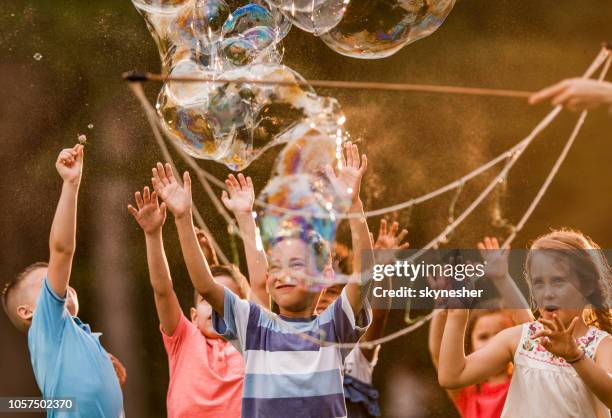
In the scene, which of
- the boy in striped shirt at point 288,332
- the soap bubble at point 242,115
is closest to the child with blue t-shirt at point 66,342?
the boy in striped shirt at point 288,332

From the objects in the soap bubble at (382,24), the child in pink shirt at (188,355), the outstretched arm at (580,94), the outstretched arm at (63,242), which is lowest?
the child in pink shirt at (188,355)

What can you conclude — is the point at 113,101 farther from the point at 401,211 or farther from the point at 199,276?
the point at 199,276

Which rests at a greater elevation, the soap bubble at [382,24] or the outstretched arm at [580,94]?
the soap bubble at [382,24]

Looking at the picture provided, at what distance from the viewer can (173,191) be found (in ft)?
6.32

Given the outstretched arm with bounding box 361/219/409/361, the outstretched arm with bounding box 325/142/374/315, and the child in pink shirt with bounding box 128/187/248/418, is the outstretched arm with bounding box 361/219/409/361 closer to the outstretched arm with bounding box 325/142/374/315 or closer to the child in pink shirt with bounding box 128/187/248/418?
the outstretched arm with bounding box 325/142/374/315

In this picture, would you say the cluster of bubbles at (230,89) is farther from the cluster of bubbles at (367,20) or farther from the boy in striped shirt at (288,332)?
the boy in striped shirt at (288,332)

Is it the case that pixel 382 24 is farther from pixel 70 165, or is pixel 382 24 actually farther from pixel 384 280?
pixel 70 165

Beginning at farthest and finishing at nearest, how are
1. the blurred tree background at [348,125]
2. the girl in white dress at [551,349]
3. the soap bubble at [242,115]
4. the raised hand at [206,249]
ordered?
the blurred tree background at [348,125], the raised hand at [206,249], the soap bubble at [242,115], the girl in white dress at [551,349]

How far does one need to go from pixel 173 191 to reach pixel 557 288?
87 cm

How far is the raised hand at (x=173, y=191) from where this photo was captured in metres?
1.89

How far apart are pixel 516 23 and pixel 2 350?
7.65 ft

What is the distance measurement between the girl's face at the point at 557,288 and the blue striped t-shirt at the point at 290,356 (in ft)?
1.23

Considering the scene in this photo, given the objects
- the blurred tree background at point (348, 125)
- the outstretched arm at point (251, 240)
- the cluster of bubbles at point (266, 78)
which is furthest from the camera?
the blurred tree background at point (348, 125)

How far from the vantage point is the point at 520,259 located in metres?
2.78
